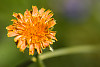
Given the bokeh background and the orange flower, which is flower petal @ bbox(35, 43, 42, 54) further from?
the bokeh background

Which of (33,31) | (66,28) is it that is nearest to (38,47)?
(33,31)

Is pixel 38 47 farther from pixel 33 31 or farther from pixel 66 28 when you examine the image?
pixel 66 28

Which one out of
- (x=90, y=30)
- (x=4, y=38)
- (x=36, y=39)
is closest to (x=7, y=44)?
(x=4, y=38)

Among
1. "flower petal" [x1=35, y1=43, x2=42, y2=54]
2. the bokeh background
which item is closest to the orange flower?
"flower petal" [x1=35, y1=43, x2=42, y2=54]

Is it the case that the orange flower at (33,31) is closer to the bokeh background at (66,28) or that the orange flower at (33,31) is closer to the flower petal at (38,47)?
the flower petal at (38,47)

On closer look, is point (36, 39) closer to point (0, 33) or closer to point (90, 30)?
point (0, 33)
